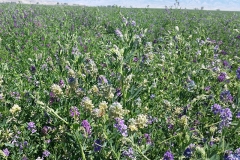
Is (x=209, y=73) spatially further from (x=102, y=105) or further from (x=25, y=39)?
(x=25, y=39)

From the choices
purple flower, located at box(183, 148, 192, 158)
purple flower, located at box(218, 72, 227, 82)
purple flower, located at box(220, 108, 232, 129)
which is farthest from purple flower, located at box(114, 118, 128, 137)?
purple flower, located at box(218, 72, 227, 82)

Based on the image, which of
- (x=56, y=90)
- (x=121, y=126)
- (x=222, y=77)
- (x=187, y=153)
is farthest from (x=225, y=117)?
(x=222, y=77)

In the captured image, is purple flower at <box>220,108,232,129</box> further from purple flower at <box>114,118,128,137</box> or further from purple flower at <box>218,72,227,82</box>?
purple flower at <box>218,72,227,82</box>

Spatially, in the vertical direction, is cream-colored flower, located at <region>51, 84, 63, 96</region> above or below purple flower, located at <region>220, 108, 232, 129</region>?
above

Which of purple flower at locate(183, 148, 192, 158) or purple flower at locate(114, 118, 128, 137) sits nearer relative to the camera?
purple flower at locate(114, 118, 128, 137)

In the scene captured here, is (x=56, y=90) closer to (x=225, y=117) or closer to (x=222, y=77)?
(x=225, y=117)

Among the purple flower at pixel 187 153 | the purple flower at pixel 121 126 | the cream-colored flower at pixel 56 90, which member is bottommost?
the purple flower at pixel 187 153

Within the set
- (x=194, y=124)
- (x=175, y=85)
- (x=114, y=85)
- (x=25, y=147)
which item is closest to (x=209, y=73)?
(x=175, y=85)

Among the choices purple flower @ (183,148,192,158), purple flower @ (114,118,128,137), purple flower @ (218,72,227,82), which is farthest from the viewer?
purple flower @ (218,72,227,82)

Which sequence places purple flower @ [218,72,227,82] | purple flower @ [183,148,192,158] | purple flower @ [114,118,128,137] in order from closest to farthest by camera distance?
purple flower @ [114,118,128,137] < purple flower @ [183,148,192,158] < purple flower @ [218,72,227,82]

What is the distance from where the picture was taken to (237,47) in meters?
9.20

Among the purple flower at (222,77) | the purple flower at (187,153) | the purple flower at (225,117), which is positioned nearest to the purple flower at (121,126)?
the purple flower at (187,153)

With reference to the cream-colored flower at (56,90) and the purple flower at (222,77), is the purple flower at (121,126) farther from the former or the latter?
the purple flower at (222,77)

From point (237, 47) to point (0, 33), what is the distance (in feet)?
26.7
